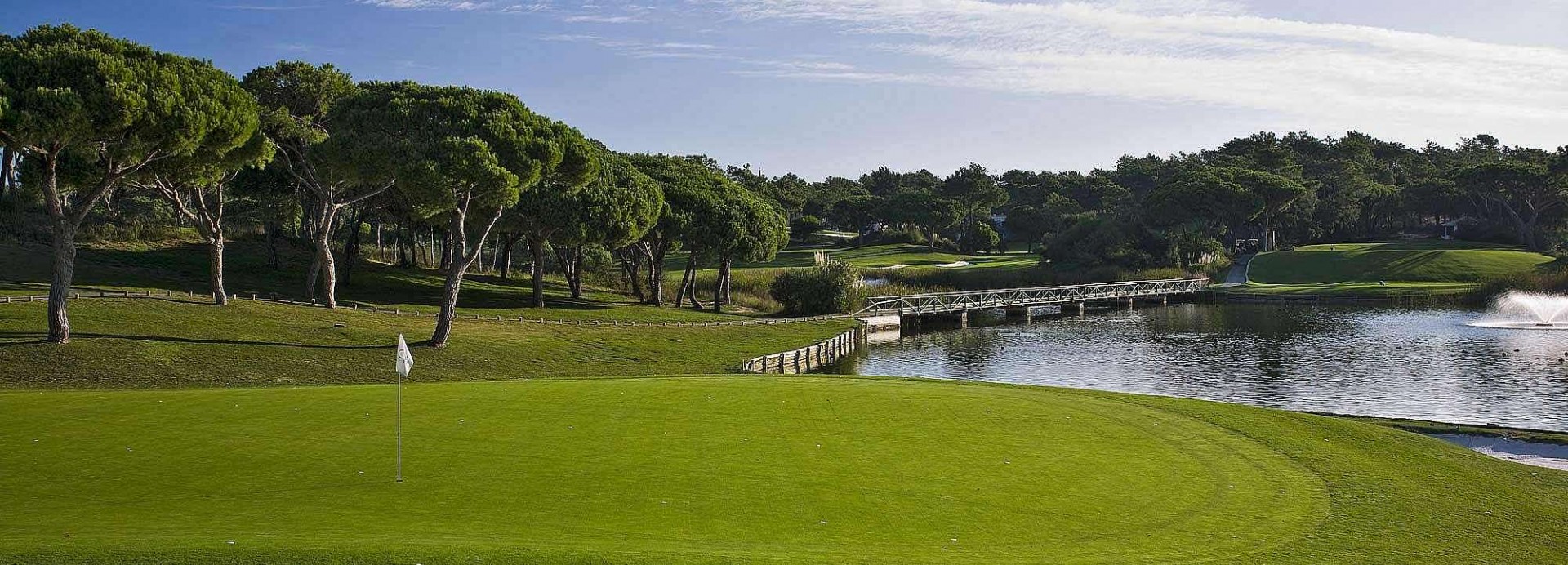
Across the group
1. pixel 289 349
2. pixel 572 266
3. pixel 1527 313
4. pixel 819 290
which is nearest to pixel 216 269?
pixel 289 349

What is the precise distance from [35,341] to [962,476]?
100.0 feet

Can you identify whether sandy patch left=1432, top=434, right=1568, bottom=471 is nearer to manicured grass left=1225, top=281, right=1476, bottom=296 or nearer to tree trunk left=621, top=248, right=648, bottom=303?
tree trunk left=621, top=248, right=648, bottom=303

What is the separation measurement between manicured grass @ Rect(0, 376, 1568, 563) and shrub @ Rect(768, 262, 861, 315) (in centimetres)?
4744

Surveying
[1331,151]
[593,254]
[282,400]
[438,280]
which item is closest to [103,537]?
[282,400]

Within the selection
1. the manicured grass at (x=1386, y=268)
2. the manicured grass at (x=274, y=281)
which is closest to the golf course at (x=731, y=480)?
the manicured grass at (x=274, y=281)

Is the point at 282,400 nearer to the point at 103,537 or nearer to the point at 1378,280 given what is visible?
the point at 103,537

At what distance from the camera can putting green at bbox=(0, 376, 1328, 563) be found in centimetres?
1197

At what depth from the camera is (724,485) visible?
48.2 ft

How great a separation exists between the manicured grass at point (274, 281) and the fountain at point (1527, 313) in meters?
49.9

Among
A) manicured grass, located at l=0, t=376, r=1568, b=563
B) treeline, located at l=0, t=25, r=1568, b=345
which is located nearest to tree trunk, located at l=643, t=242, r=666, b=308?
treeline, located at l=0, t=25, r=1568, b=345

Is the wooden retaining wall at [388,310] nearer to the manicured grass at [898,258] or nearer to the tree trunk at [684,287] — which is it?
the tree trunk at [684,287]

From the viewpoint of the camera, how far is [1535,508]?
52.2 feet

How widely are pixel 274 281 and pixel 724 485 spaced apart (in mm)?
50242

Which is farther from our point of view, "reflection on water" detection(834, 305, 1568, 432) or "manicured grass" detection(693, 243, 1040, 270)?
"manicured grass" detection(693, 243, 1040, 270)
